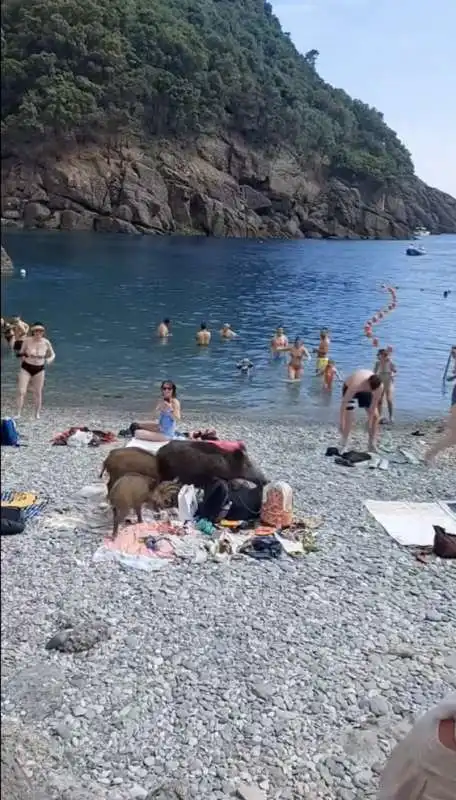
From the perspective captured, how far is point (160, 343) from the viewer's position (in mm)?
17531

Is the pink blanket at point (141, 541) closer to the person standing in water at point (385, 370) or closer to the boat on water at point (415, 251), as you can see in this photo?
the person standing in water at point (385, 370)

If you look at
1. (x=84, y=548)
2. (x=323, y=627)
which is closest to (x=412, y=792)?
(x=323, y=627)

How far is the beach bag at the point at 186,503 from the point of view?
243 inches

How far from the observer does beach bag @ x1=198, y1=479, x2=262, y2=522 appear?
624cm

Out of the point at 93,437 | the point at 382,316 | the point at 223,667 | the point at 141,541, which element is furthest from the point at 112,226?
the point at 223,667

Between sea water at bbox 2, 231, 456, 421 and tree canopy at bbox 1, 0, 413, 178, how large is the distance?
1717 mm

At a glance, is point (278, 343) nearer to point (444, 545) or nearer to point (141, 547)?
point (444, 545)

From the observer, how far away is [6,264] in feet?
3.35

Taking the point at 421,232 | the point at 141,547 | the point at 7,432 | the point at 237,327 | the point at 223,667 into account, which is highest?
the point at 421,232

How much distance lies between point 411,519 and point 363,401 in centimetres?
343

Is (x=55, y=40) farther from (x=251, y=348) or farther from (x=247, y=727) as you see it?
(x=251, y=348)

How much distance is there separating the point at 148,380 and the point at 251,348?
11.9 ft

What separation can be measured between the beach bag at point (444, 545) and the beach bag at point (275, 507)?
1.23 metres

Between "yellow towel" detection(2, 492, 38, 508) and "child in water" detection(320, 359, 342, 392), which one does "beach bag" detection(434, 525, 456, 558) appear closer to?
"yellow towel" detection(2, 492, 38, 508)
